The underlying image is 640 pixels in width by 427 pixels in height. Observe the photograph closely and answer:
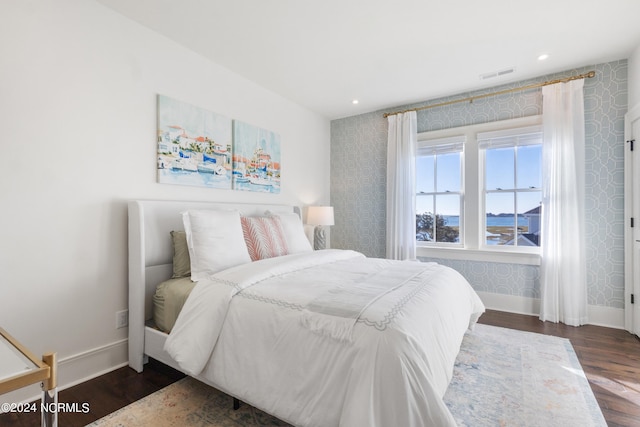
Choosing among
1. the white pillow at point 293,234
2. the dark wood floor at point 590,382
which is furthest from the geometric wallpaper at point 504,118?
the white pillow at point 293,234

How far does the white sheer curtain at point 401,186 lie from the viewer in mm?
3877

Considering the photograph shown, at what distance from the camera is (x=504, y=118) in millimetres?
3445

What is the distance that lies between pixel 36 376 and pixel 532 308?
13.2 ft

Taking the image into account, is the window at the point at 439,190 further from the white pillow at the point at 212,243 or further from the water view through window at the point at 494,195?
the white pillow at the point at 212,243

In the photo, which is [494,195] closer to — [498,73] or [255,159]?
[498,73]

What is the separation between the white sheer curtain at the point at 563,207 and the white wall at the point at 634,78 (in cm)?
35

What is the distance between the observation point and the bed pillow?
7.43 feet

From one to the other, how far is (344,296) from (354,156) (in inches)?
128

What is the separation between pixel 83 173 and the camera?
2031 millimetres

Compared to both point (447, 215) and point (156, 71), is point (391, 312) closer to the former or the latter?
point (156, 71)

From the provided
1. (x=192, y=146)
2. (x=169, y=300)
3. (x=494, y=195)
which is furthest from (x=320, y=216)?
(x=169, y=300)

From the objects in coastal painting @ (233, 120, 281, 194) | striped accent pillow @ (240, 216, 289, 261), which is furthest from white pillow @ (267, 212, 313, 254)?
coastal painting @ (233, 120, 281, 194)

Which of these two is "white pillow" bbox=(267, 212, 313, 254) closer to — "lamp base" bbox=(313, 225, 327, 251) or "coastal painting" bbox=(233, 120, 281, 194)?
"coastal painting" bbox=(233, 120, 281, 194)

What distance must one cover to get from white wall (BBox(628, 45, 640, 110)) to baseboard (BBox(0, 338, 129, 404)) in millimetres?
4748
